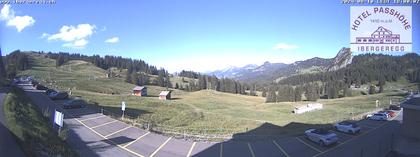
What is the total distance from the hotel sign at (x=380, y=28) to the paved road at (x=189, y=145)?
583cm

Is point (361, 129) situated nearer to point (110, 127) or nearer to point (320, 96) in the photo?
point (320, 96)

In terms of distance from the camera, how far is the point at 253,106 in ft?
80.9

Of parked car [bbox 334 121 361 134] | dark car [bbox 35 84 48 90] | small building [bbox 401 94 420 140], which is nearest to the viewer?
parked car [bbox 334 121 361 134]

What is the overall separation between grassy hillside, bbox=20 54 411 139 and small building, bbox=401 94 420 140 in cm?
235

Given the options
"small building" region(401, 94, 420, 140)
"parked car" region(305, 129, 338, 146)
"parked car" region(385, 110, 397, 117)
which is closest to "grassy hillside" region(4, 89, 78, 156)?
→ "parked car" region(305, 129, 338, 146)

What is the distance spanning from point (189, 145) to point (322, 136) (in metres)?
7.03

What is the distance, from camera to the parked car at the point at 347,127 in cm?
1981

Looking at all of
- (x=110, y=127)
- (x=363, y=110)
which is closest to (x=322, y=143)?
(x=363, y=110)

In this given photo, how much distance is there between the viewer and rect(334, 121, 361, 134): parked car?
1981 cm

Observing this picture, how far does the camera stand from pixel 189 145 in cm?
1741

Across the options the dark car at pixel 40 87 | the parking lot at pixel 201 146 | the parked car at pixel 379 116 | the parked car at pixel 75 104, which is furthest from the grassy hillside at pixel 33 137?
the dark car at pixel 40 87

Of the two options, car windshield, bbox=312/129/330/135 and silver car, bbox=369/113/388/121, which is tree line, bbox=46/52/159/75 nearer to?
car windshield, bbox=312/129/330/135

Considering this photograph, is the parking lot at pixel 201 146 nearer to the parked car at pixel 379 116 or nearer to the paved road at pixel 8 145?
the parked car at pixel 379 116

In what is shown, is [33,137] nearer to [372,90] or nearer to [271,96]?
[271,96]
